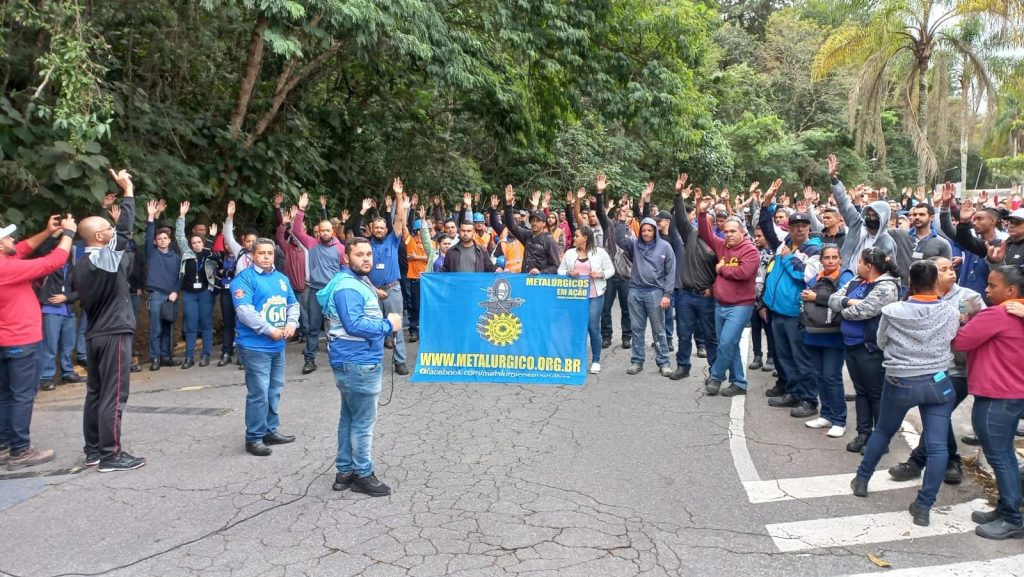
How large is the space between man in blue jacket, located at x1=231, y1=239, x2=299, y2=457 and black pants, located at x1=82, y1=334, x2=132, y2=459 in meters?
0.95

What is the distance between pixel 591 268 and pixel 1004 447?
4.91 meters

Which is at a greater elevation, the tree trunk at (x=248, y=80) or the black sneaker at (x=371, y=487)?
the tree trunk at (x=248, y=80)

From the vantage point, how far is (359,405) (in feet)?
17.2

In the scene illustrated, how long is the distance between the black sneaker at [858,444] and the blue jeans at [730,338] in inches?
72.6

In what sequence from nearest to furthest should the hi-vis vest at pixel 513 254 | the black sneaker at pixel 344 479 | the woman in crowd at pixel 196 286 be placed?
the black sneaker at pixel 344 479 → the woman in crowd at pixel 196 286 → the hi-vis vest at pixel 513 254

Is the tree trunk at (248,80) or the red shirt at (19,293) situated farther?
the tree trunk at (248,80)

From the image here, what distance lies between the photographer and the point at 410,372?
9109 mm

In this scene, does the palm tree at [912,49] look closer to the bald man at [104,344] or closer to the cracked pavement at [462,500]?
the cracked pavement at [462,500]

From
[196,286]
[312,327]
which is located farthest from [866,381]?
[196,286]

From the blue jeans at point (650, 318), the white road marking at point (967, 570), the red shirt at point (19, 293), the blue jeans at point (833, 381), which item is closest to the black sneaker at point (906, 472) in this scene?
the blue jeans at point (833, 381)

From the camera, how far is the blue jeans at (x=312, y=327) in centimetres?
934

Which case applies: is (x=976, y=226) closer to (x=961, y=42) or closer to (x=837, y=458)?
(x=837, y=458)

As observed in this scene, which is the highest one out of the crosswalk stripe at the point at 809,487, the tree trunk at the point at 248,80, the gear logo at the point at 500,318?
the tree trunk at the point at 248,80

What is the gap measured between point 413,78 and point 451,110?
2.34 metres
